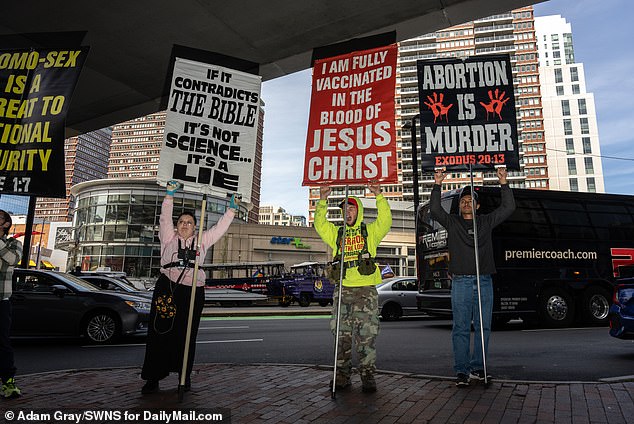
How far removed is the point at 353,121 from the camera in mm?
4879

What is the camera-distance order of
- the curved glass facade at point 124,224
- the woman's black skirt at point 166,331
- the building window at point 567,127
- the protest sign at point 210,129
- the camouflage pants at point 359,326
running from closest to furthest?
the woman's black skirt at point 166,331
the camouflage pants at point 359,326
the protest sign at point 210,129
the curved glass facade at point 124,224
the building window at point 567,127

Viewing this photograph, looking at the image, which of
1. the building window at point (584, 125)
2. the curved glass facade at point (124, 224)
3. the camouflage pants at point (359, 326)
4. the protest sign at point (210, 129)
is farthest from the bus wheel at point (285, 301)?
the building window at point (584, 125)

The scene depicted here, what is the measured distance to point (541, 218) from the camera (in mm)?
11234

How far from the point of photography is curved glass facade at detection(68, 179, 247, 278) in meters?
54.2

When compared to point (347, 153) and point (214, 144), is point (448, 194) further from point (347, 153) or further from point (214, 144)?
Result: point (214, 144)

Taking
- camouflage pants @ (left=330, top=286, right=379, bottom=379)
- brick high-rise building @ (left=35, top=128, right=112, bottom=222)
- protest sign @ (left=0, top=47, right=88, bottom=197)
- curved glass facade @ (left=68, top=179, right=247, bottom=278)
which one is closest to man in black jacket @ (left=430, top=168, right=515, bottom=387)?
camouflage pants @ (left=330, top=286, right=379, bottom=379)

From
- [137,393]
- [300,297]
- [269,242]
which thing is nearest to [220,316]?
[300,297]

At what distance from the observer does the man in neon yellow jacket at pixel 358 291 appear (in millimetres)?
4223

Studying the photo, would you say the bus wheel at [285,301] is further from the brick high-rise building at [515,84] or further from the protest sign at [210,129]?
the brick high-rise building at [515,84]

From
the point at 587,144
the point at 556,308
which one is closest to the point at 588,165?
the point at 587,144

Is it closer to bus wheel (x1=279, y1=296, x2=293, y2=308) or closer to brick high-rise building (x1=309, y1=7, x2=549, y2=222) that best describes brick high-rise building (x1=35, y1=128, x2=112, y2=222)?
brick high-rise building (x1=309, y1=7, x2=549, y2=222)

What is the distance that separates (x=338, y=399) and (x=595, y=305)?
10412mm

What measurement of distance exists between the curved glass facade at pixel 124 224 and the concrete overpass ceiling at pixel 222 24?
47893 mm

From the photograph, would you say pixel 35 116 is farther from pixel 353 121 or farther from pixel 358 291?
pixel 358 291
